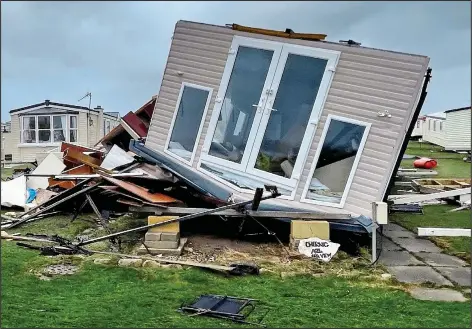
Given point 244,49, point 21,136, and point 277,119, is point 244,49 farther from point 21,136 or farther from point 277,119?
point 21,136

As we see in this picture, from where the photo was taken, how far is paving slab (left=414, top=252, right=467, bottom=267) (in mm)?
6020

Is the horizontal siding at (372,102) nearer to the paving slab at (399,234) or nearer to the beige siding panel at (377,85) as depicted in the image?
the beige siding panel at (377,85)

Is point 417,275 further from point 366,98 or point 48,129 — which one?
point 48,129

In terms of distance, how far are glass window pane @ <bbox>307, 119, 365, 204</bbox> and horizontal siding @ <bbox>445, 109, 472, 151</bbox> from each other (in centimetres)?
2391

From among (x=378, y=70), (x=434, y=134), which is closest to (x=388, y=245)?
(x=378, y=70)

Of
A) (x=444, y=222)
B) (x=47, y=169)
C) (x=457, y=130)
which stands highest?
(x=457, y=130)

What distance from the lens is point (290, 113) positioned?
22.2ft

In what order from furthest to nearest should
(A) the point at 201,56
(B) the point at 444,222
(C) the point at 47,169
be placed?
(C) the point at 47,169
(B) the point at 444,222
(A) the point at 201,56

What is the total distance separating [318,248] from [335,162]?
1176mm

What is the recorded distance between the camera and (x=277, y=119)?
6789 millimetres

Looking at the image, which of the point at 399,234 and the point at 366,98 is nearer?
the point at 366,98

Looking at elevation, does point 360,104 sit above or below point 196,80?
above

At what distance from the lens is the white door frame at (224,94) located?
682cm

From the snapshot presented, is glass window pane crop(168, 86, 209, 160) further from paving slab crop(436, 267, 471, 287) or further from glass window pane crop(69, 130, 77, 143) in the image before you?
glass window pane crop(69, 130, 77, 143)
